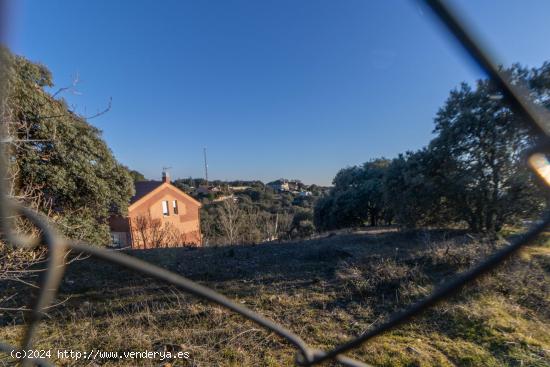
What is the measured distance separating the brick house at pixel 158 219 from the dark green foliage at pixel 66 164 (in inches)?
124

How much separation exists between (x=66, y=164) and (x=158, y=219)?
1289cm

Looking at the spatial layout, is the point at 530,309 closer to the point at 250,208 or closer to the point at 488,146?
the point at 488,146

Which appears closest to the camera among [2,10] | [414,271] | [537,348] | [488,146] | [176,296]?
[2,10]

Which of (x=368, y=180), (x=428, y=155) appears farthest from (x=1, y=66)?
(x=368, y=180)

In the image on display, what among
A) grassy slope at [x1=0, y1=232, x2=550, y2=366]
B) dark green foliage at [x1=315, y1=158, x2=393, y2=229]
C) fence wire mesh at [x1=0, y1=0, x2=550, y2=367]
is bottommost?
grassy slope at [x1=0, y1=232, x2=550, y2=366]

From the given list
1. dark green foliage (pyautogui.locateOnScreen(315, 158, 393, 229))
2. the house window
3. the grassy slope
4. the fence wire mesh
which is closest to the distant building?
the house window

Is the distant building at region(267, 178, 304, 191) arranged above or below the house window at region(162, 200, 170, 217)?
above

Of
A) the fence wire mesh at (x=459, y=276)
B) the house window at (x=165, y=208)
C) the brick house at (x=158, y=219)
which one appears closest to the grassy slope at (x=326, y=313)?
the fence wire mesh at (x=459, y=276)

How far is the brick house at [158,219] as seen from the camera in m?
13.5

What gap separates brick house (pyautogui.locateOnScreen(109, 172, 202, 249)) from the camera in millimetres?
13518

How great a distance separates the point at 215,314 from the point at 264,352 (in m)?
0.75

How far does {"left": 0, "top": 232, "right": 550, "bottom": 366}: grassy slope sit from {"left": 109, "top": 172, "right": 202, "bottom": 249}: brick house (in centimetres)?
633

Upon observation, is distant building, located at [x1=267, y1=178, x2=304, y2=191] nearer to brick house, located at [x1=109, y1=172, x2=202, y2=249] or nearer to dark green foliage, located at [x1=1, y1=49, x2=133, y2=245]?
brick house, located at [x1=109, y1=172, x2=202, y2=249]

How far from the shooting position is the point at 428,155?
6.54m
